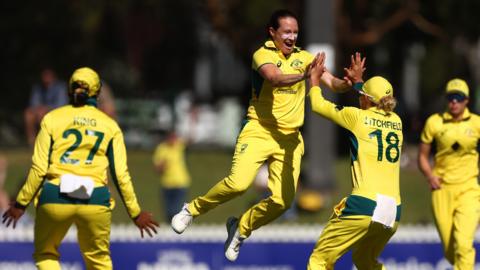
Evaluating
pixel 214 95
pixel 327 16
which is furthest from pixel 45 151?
pixel 214 95

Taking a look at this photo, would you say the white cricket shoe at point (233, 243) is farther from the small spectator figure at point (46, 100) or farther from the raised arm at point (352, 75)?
the small spectator figure at point (46, 100)

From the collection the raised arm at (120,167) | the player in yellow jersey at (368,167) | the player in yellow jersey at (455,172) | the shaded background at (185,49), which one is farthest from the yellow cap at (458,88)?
the shaded background at (185,49)

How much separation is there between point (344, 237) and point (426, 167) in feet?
9.58

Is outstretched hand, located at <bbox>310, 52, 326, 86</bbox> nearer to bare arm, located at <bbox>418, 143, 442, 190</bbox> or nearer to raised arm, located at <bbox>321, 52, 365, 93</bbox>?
raised arm, located at <bbox>321, 52, 365, 93</bbox>

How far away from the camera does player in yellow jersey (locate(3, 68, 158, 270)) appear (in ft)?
38.0

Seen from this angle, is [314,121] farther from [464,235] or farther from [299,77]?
[299,77]

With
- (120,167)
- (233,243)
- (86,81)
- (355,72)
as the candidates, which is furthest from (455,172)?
(86,81)

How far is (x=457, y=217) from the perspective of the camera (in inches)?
557

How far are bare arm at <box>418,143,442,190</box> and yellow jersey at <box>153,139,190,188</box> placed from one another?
293 inches

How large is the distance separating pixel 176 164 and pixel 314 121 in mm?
3739

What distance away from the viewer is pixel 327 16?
930 inches

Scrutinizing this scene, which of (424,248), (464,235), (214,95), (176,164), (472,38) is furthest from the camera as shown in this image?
(214,95)

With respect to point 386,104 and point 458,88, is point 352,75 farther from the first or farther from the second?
point 458,88

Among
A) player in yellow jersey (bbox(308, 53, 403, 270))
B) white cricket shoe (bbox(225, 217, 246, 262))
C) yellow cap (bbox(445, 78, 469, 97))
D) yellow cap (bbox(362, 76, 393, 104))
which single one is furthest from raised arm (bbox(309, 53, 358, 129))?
yellow cap (bbox(445, 78, 469, 97))
